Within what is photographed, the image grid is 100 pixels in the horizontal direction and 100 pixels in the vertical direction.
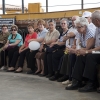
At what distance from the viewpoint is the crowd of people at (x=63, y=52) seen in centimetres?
479

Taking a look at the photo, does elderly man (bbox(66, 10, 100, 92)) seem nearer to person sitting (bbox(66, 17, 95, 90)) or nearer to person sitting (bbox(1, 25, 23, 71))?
person sitting (bbox(66, 17, 95, 90))

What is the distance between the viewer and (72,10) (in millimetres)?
10242

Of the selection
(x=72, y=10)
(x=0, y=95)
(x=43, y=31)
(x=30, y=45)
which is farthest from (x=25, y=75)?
(x=72, y=10)

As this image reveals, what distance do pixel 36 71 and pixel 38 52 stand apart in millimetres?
473

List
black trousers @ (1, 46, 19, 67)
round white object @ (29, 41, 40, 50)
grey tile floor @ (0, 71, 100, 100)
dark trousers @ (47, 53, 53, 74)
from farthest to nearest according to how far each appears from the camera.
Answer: black trousers @ (1, 46, 19, 67) < round white object @ (29, 41, 40, 50) < dark trousers @ (47, 53, 53, 74) < grey tile floor @ (0, 71, 100, 100)

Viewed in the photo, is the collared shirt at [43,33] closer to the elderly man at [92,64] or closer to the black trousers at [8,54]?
the black trousers at [8,54]

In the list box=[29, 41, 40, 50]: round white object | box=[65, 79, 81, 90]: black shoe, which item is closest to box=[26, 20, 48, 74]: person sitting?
box=[29, 41, 40, 50]: round white object

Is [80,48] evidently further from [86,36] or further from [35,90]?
[35,90]

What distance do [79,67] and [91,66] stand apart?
9.5 inches

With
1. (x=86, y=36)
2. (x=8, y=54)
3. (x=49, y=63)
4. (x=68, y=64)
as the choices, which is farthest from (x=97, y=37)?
(x=8, y=54)

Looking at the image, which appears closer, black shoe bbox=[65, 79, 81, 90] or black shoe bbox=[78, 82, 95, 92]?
black shoe bbox=[78, 82, 95, 92]

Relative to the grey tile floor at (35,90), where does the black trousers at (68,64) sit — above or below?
above

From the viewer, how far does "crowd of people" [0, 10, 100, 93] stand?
15.7ft

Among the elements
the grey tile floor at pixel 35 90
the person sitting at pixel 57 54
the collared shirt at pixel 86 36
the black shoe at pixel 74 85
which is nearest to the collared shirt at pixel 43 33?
the person sitting at pixel 57 54
